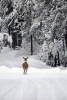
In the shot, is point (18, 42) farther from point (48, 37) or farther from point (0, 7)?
point (48, 37)

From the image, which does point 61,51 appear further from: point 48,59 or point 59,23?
point 59,23

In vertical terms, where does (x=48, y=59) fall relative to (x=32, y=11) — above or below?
below

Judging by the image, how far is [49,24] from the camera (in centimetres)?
2919

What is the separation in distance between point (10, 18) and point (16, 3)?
2.34 m

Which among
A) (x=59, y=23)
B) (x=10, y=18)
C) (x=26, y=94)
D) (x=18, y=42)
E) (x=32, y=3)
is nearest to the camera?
(x=26, y=94)

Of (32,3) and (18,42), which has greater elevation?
(32,3)

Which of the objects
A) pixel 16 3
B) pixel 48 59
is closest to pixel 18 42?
pixel 16 3

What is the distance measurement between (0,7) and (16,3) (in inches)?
173

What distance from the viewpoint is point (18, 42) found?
43.0 meters

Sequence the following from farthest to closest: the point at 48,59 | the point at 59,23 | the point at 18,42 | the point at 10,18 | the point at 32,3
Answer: the point at 18,42, the point at 10,18, the point at 32,3, the point at 48,59, the point at 59,23

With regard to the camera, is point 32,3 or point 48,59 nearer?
point 48,59

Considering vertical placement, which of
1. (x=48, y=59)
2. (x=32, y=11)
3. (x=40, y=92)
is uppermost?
(x=32, y=11)

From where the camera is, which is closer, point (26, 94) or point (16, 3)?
point (26, 94)

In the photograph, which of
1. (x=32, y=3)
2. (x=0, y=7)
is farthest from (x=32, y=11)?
(x=0, y=7)
